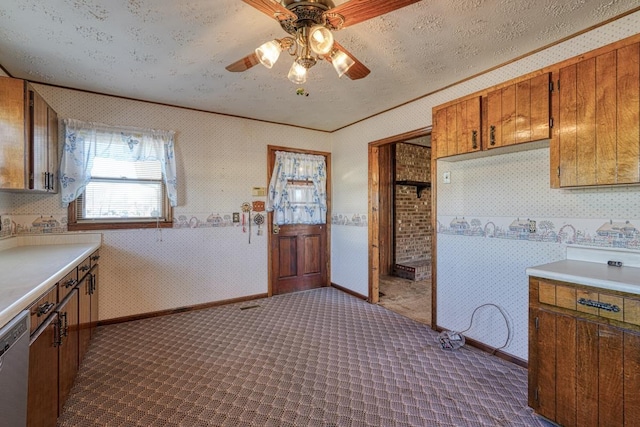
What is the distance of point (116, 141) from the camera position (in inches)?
125

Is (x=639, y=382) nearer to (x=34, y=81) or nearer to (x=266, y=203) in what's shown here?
(x=266, y=203)

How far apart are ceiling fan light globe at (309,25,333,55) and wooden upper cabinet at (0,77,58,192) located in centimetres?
235

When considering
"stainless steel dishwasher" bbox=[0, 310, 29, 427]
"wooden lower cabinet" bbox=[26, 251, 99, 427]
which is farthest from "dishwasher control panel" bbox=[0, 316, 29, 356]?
"wooden lower cabinet" bbox=[26, 251, 99, 427]

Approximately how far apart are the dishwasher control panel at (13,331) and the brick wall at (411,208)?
5176 millimetres

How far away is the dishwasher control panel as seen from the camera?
3.46 ft

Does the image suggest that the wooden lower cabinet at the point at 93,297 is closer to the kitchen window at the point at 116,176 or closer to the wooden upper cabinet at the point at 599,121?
the kitchen window at the point at 116,176

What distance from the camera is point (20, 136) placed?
2.19 m

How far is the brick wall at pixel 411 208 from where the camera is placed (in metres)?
5.66

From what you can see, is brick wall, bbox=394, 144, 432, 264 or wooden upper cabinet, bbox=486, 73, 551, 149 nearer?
wooden upper cabinet, bbox=486, 73, 551, 149

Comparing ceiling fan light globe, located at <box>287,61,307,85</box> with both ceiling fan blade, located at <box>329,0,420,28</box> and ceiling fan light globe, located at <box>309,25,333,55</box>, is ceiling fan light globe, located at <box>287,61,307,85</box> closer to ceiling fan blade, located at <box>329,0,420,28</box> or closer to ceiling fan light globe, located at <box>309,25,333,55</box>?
ceiling fan light globe, located at <box>309,25,333,55</box>

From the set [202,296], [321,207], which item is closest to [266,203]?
[321,207]

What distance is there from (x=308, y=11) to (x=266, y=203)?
2985mm

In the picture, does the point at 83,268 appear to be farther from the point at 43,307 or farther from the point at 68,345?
the point at 43,307

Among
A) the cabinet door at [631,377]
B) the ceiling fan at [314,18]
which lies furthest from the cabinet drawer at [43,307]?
the cabinet door at [631,377]
